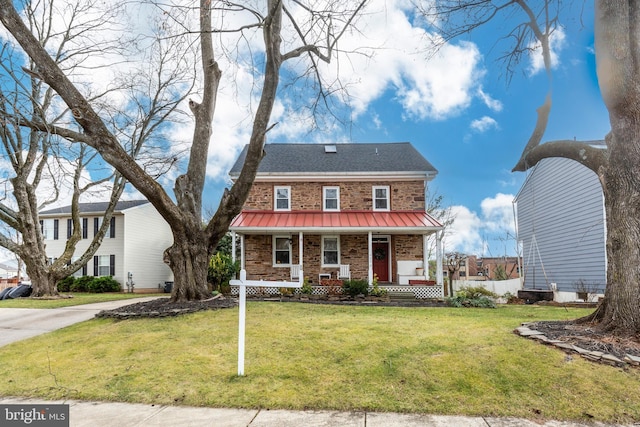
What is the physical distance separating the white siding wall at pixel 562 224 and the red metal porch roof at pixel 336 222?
5.90 m

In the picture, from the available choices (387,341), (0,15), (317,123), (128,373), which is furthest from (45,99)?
(387,341)

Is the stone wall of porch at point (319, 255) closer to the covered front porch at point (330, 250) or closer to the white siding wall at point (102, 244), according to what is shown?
the covered front porch at point (330, 250)

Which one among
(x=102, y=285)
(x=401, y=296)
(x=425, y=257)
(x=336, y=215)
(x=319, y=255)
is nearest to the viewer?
(x=401, y=296)

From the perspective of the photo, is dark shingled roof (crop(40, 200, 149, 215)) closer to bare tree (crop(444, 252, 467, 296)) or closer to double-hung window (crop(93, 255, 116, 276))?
double-hung window (crop(93, 255, 116, 276))

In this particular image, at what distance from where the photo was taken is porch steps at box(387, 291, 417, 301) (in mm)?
14562

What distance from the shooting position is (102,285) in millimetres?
23281

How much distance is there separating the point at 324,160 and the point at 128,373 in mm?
15082

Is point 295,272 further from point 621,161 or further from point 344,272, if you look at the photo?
point 621,161

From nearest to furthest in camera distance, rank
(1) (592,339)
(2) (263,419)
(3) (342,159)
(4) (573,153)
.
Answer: (2) (263,419) < (1) (592,339) < (4) (573,153) < (3) (342,159)

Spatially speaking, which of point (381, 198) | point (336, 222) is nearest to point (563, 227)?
point (381, 198)

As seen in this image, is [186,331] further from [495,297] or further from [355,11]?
[495,297]

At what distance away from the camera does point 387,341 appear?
620 centimetres

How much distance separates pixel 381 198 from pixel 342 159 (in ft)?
9.55

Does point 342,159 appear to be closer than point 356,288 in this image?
No
